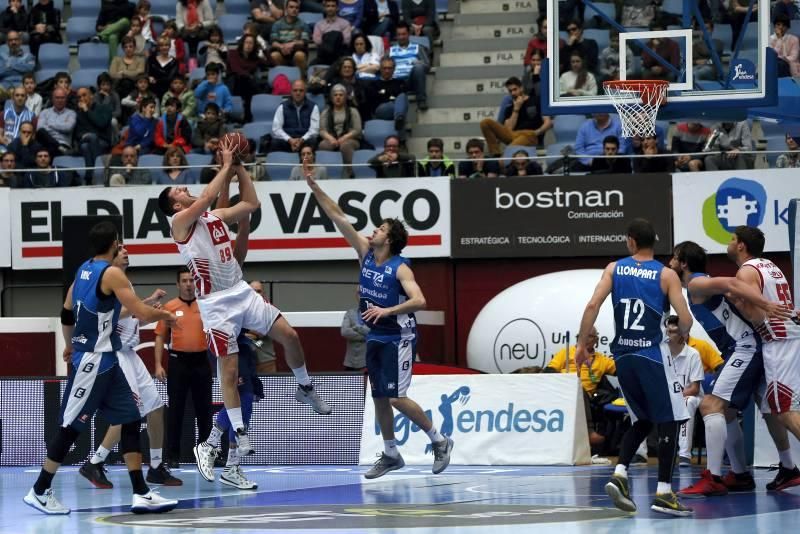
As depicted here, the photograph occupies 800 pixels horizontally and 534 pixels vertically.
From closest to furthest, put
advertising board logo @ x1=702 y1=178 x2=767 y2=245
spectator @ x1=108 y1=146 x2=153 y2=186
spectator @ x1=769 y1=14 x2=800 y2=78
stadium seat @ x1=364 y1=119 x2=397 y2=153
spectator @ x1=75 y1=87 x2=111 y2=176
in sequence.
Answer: spectator @ x1=769 y1=14 x2=800 y2=78 < advertising board logo @ x1=702 y1=178 x2=767 y2=245 < spectator @ x1=108 y1=146 x2=153 y2=186 < stadium seat @ x1=364 y1=119 x2=397 y2=153 < spectator @ x1=75 y1=87 x2=111 y2=176

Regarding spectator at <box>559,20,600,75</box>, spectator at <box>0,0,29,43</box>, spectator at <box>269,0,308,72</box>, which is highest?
spectator at <box>0,0,29,43</box>

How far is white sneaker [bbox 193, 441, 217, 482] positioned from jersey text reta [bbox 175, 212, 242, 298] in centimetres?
128

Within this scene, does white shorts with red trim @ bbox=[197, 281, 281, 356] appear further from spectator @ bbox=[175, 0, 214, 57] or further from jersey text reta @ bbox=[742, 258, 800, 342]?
spectator @ bbox=[175, 0, 214, 57]

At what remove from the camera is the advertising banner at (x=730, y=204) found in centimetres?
1933

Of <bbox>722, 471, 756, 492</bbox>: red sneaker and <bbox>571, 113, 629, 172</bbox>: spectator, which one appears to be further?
<bbox>571, 113, 629, 172</bbox>: spectator

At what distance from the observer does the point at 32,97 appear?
22.9 meters

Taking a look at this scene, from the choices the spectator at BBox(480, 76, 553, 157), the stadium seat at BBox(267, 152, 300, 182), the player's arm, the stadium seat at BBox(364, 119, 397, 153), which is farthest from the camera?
the stadium seat at BBox(364, 119, 397, 153)

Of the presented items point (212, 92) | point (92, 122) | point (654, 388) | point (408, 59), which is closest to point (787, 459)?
point (654, 388)

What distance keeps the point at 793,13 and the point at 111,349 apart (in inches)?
420

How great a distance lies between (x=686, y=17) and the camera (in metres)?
15.2

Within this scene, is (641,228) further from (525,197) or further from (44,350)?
(44,350)

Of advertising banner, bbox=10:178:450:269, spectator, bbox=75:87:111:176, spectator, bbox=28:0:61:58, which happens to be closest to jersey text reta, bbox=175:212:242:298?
advertising banner, bbox=10:178:450:269

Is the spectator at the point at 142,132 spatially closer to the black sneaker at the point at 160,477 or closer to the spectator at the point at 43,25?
the spectator at the point at 43,25

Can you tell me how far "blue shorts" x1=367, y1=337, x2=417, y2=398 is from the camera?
12352 mm
